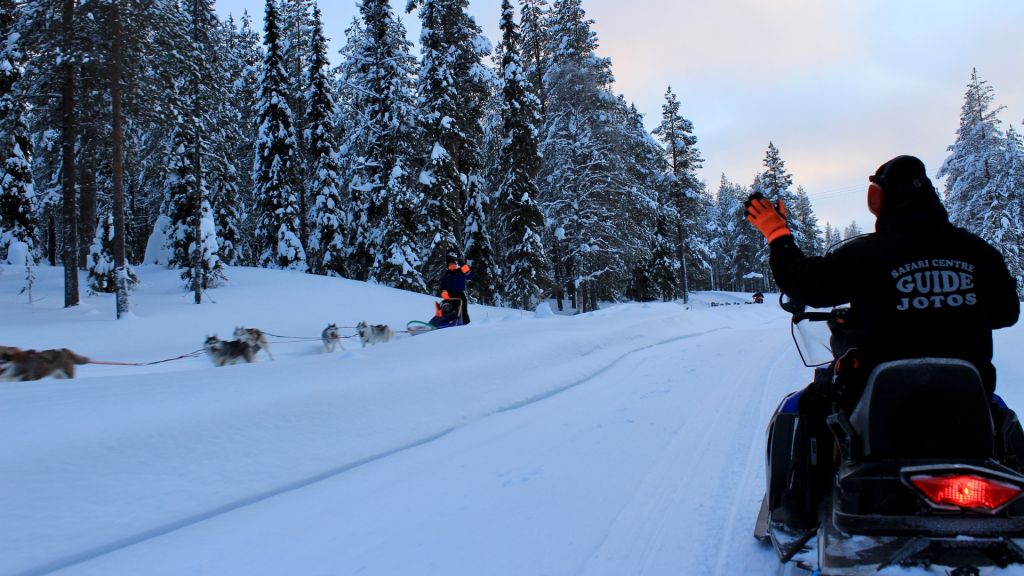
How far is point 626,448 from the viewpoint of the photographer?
4.62 m

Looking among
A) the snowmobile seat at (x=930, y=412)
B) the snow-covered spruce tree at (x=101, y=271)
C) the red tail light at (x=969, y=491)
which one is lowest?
the red tail light at (x=969, y=491)

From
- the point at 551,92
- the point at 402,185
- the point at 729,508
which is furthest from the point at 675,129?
the point at 729,508

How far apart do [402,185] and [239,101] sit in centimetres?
1478

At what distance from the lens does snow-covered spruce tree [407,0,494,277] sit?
21.9 metres

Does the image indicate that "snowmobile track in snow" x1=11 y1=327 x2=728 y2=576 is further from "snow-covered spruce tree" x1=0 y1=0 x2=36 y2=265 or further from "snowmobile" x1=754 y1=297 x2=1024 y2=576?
"snow-covered spruce tree" x1=0 y1=0 x2=36 y2=265

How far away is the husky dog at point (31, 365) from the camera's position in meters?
6.72

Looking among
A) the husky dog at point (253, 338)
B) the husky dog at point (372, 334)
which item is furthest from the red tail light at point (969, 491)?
the husky dog at point (372, 334)

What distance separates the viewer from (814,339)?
9.37 ft

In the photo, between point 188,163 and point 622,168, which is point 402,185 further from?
point 622,168

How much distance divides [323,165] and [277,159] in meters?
2.04

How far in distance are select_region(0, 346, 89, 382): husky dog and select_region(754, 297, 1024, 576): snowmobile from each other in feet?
28.3

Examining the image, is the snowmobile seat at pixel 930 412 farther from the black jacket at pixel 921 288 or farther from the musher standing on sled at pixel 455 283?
the musher standing on sled at pixel 455 283

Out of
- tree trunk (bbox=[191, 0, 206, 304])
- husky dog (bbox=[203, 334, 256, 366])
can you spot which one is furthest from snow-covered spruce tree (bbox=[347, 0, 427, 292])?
husky dog (bbox=[203, 334, 256, 366])

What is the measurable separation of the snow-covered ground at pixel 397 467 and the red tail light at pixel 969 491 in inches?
46.7
